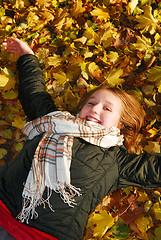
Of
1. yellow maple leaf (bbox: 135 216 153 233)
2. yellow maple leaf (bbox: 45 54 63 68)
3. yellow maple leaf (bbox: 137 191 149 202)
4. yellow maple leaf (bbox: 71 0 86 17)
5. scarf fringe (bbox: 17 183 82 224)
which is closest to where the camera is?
scarf fringe (bbox: 17 183 82 224)

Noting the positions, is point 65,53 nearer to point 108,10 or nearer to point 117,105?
point 108,10

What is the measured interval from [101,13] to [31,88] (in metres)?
1.07

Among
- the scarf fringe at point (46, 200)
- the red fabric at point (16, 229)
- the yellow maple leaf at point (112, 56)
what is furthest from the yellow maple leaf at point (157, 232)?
the yellow maple leaf at point (112, 56)

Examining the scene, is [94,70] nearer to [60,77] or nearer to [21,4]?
Answer: [60,77]

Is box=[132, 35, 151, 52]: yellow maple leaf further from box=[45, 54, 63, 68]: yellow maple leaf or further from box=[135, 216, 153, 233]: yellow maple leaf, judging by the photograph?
box=[135, 216, 153, 233]: yellow maple leaf

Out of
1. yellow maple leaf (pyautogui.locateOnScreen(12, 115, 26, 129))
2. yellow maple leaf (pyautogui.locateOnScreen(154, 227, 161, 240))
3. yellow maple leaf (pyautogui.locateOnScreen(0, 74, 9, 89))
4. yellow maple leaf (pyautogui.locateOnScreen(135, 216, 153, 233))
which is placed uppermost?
yellow maple leaf (pyautogui.locateOnScreen(0, 74, 9, 89))

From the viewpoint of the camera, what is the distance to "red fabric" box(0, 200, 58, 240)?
1.60 metres

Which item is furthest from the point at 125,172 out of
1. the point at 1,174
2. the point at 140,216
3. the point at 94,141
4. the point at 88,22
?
the point at 88,22

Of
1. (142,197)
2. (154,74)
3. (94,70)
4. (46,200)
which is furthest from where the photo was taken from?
(94,70)

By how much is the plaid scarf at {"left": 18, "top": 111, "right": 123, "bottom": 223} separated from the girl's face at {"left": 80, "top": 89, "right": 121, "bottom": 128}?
0.24ft

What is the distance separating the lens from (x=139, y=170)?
1.73m

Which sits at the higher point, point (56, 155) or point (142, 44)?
point (142, 44)

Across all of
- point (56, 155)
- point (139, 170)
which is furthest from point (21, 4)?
point (139, 170)

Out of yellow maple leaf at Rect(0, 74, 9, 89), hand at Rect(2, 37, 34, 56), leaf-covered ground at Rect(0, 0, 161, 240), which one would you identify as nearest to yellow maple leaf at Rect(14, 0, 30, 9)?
leaf-covered ground at Rect(0, 0, 161, 240)
